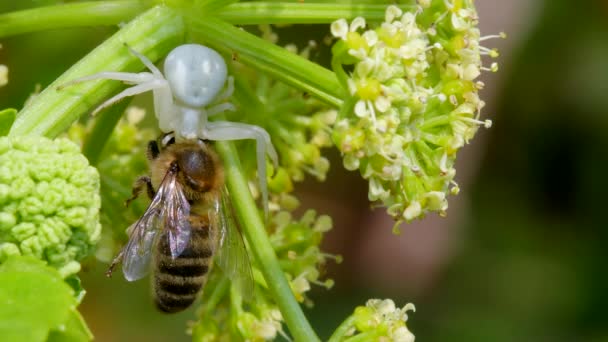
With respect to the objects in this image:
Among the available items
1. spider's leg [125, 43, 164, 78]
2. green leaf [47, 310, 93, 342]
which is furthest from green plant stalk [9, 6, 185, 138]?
green leaf [47, 310, 93, 342]

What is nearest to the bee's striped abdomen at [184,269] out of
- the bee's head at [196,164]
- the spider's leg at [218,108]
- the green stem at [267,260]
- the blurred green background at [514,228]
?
the bee's head at [196,164]

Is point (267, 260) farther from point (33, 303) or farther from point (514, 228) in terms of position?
point (514, 228)

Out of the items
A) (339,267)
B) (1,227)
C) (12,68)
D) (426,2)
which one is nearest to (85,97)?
(1,227)

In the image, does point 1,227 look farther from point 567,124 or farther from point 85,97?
point 567,124

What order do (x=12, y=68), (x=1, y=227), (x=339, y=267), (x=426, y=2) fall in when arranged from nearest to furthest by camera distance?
1. (x=1, y=227)
2. (x=426, y=2)
3. (x=12, y=68)
4. (x=339, y=267)

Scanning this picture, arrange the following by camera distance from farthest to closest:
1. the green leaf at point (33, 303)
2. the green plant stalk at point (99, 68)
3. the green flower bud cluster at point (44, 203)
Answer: the green plant stalk at point (99, 68) → the green flower bud cluster at point (44, 203) → the green leaf at point (33, 303)

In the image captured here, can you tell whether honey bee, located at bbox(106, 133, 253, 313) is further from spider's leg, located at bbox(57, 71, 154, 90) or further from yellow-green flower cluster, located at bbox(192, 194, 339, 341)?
spider's leg, located at bbox(57, 71, 154, 90)

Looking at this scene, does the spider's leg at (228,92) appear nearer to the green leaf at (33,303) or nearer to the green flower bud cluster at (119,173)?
the green flower bud cluster at (119,173)
